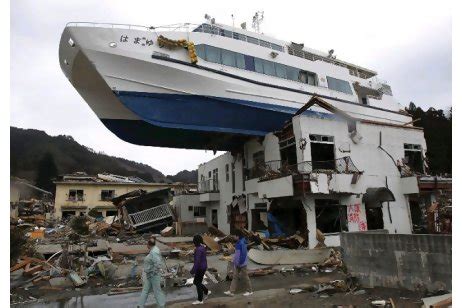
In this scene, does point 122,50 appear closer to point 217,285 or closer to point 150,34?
point 150,34

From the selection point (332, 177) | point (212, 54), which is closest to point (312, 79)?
point (212, 54)

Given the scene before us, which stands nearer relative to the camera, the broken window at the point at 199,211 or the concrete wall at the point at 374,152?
the concrete wall at the point at 374,152

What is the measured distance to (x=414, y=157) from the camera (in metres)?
22.6

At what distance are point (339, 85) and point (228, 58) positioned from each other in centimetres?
977

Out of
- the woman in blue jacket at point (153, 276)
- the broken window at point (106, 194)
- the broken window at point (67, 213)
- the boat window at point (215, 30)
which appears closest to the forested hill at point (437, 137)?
the boat window at point (215, 30)

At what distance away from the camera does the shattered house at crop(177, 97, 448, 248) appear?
1717 cm

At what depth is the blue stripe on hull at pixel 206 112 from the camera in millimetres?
18750

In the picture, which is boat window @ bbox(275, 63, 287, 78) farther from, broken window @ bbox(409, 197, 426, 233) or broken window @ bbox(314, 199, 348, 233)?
broken window @ bbox(409, 197, 426, 233)

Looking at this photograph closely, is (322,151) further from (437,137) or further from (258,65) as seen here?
(437,137)

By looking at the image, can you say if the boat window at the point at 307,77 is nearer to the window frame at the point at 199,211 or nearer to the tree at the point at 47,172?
the window frame at the point at 199,211

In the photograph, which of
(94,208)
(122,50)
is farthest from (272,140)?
(94,208)

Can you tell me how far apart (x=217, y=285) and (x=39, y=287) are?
205 inches

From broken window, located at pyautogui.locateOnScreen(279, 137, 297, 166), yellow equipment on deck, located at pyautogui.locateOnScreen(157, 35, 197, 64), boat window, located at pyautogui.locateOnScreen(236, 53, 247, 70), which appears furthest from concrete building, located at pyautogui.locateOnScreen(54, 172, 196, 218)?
yellow equipment on deck, located at pyautogui.locateOnScreen(157, 35, 197, 64)

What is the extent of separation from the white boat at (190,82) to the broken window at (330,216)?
6323mm
